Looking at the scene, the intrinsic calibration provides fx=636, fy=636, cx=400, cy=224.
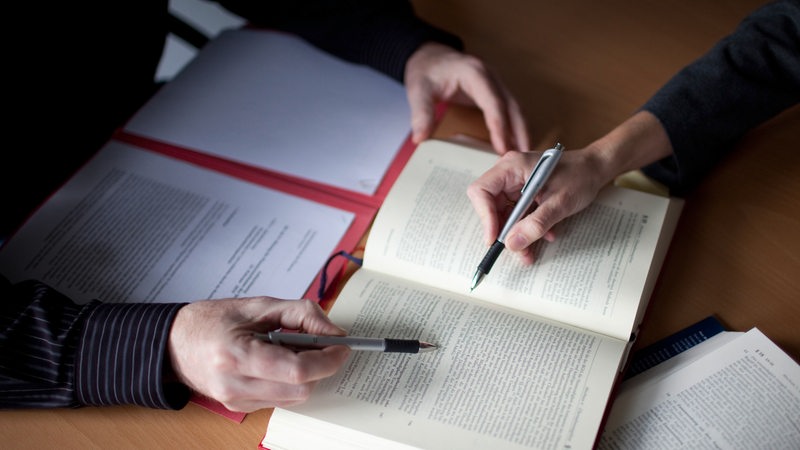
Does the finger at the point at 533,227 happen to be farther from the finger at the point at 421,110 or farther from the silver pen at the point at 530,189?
the finger at the point at 421,110

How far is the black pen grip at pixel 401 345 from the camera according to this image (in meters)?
0.75

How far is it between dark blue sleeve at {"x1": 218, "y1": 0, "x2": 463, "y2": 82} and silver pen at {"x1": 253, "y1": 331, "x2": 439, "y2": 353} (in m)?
0.59

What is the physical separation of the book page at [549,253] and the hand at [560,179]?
0.9 inches

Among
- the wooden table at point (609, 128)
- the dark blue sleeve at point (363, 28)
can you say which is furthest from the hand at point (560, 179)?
the dark blue sleeve at point (363, 28)

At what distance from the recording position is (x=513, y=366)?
75 centimetres

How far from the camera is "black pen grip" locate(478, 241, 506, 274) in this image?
2.68 feet

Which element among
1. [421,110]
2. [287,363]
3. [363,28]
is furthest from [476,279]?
[363,28]

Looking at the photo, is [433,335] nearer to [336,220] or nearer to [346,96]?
[336,220]

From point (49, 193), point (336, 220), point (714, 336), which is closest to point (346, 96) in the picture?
point (336, 220)

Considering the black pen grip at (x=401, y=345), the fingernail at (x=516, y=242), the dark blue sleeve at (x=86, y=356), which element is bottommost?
the dark blue sleeve at (x=86, y=356)

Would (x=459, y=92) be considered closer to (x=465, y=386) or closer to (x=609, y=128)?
(x=609, y=128)

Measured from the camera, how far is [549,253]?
848mm

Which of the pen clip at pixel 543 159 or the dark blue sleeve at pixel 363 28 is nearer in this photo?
the pen clip at pixel 543 159

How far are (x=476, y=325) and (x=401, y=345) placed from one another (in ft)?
0.34
